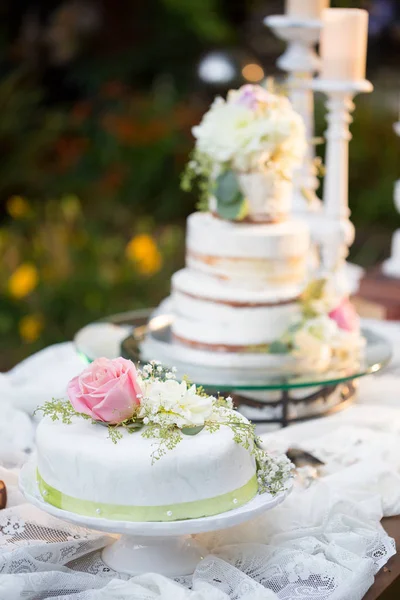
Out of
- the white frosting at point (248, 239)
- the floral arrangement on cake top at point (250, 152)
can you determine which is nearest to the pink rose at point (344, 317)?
the white frosting at point (248, 239)

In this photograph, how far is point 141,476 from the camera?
1919mm

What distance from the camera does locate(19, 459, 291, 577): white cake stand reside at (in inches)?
74.5

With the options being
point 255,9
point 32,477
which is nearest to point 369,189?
point 255,9

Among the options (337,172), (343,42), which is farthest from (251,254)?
(343,42)

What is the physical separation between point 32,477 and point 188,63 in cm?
705

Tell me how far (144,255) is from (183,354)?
2407 mm

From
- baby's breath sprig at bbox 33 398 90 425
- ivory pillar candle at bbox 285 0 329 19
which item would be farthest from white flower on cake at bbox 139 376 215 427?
Result: ivory pillar candle at bbox 285 0 329 19

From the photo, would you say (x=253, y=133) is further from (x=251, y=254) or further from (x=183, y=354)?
(x=183, y=354)

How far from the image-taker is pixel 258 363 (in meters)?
2.84

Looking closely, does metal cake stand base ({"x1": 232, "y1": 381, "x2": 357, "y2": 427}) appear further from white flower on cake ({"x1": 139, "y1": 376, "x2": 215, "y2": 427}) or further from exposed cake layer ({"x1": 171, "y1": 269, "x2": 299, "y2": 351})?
white flower on cake ({"x1": 139, "y1": 376, "x2": 215, "y2": 427})

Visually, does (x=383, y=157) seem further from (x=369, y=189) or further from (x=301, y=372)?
(x=301, y=372)

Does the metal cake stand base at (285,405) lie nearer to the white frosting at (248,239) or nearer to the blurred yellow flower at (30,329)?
the white frosting at (248,239)

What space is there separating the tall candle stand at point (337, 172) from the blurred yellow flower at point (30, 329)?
6.80 ft

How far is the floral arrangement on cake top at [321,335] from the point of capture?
9.37ft
